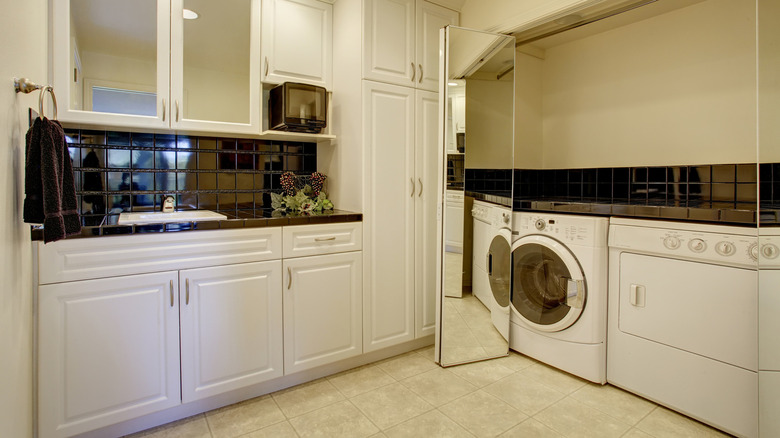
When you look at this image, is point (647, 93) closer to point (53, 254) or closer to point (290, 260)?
point (290, 260)

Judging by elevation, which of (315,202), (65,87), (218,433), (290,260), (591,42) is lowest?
(218,433)

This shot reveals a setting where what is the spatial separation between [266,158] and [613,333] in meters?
2.38

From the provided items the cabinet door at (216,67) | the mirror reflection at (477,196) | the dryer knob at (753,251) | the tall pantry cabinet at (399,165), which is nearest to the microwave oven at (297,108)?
the cabinet door at (216,67)

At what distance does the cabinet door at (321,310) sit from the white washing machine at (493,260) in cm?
78

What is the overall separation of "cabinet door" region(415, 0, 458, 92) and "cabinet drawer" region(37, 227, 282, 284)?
1.40 meters

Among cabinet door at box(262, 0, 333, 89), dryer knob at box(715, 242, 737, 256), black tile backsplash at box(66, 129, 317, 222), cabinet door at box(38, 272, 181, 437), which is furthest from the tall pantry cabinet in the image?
dryer knob at box(715, 242, 737, 256)

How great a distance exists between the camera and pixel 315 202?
2598 mm

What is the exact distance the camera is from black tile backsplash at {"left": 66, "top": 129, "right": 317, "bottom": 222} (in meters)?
2.20

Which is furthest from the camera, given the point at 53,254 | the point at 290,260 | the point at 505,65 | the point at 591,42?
the point at 591,42

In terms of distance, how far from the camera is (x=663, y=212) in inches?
78.9

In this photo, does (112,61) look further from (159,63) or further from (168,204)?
(168,204)

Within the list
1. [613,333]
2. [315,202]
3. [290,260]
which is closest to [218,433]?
[290,260]

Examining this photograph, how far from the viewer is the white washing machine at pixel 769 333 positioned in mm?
1638

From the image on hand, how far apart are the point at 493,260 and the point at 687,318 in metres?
1.06
